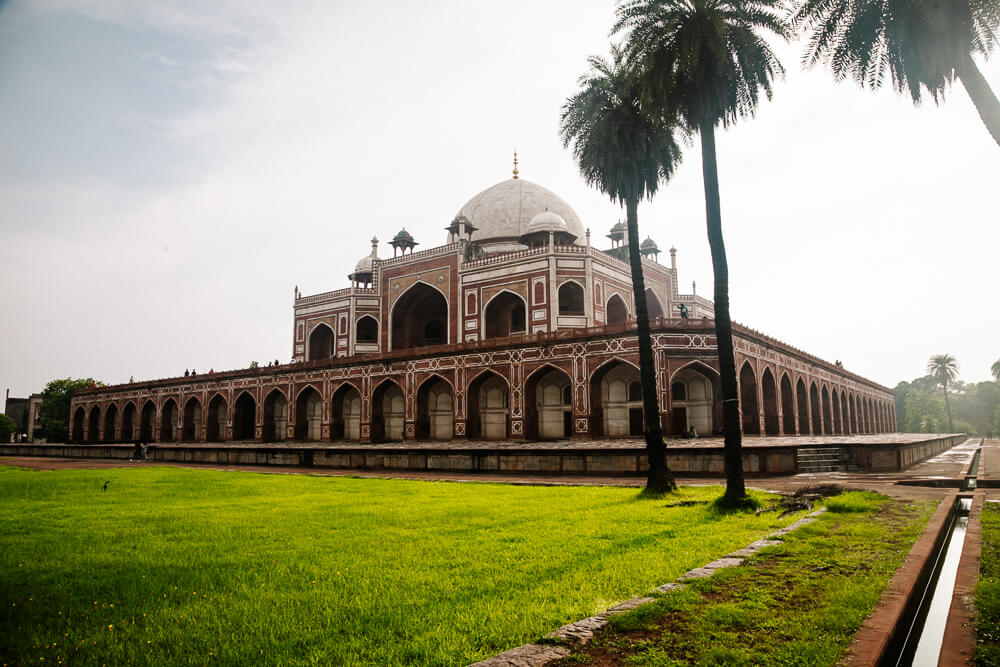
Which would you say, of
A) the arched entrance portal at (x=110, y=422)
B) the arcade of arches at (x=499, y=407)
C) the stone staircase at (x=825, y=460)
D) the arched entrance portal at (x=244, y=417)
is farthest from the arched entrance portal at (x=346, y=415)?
the stone staircase at (x=825, y=460)

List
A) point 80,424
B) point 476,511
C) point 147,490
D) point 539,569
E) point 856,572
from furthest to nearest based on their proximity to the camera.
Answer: point 80,424, point 147,490, point 476,511, point 539,569, point 856,572

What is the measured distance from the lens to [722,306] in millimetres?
11156

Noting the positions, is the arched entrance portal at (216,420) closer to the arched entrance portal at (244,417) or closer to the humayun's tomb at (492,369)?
the humayun's tomb at (492,369)

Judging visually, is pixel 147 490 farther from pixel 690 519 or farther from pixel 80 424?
pixel 80 424

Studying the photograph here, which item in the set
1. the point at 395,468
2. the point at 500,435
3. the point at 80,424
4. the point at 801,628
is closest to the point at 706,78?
the point at 801,628

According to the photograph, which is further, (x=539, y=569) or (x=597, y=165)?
(x=597, y=165)

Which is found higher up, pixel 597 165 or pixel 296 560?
pixel 597 165

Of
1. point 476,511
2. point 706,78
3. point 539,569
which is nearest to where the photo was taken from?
point 539,569

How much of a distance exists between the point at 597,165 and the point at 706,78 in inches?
163

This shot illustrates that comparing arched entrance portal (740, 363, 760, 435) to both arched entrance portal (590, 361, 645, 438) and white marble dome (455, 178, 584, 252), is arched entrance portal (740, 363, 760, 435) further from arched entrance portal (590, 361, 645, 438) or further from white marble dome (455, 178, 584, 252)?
white marble dome (455, 178, 584, 252)

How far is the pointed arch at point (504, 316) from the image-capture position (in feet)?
127

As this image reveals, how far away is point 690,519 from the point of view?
8461 millimetres

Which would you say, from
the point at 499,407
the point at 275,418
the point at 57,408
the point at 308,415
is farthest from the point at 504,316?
the point at 57,408

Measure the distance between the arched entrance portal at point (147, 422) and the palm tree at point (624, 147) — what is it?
137 feet
